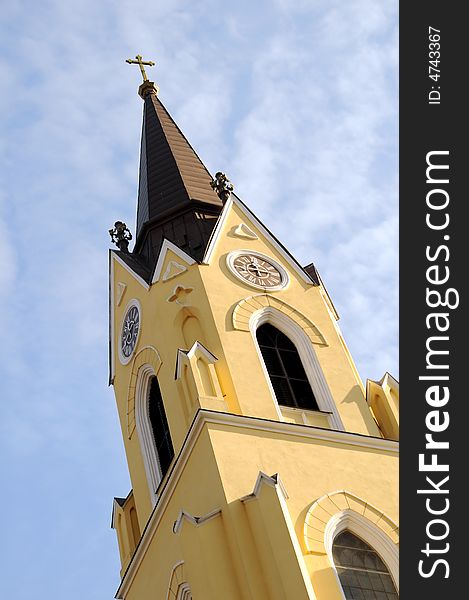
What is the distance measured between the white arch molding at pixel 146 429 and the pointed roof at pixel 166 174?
4.60 meters

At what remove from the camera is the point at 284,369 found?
819 inches

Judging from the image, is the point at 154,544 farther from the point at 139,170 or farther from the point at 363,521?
the point at 139,170

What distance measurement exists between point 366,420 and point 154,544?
4.30 meters

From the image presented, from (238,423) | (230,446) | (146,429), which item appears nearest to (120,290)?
(146,429)

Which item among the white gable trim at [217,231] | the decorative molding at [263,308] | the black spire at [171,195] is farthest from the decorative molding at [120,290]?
the decorative molding at [263,308]

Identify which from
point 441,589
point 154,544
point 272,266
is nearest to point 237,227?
point 272,266

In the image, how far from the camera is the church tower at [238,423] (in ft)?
54.1

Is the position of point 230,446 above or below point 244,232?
below

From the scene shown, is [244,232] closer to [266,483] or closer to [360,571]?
[266,483]

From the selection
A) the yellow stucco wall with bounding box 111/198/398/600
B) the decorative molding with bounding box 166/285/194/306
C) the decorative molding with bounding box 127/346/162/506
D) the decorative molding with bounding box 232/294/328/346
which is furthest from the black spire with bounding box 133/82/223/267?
the decorative molding with bounding box 127/346/162/506

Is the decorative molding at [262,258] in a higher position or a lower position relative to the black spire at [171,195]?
lower

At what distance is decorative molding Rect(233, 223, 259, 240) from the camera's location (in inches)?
929

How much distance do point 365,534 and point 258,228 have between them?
858 cm

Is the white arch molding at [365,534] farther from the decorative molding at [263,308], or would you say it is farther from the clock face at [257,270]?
the clock face at [257,270]
